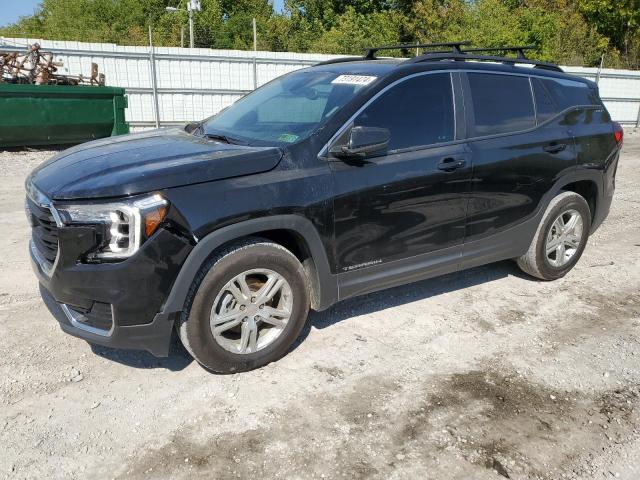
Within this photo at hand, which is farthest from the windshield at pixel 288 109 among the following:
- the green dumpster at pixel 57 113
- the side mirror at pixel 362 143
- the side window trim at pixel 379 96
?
the green dumpster at pixel 57 113

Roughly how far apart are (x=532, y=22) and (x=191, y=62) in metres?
17.0

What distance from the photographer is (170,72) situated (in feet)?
51.3

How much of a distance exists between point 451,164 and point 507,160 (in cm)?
59

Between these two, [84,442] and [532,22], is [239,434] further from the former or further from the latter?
[532,22]

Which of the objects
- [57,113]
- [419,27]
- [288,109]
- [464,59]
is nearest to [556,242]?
[464,59]

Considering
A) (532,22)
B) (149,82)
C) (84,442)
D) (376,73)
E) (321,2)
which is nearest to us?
(84,442)

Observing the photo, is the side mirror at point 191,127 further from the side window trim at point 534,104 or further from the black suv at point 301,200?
the side window trim at point 534,104

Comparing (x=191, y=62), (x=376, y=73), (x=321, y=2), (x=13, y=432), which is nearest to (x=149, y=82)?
(x=191, y=62)

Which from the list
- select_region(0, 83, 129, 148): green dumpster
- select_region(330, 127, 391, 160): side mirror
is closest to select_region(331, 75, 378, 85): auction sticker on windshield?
select_region(330, 127, 391, 160): side mirror

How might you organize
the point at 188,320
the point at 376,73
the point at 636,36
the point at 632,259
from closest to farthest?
the point at 188,320 < the point at 376,73 < the point at 632,259 < the point at 636,36

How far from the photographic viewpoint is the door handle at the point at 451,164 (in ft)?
13.0

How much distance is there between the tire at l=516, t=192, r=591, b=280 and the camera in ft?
15.7

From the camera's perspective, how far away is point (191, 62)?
15.9 m

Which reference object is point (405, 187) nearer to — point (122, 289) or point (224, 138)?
point (224, 138)
